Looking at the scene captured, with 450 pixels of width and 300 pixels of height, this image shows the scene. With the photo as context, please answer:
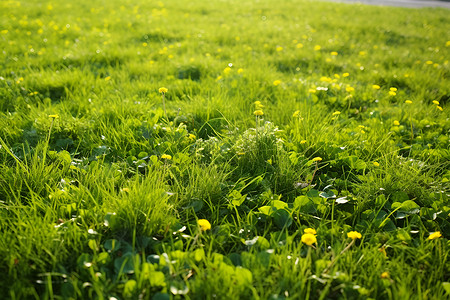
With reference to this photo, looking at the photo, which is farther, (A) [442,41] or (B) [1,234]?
(A) [442,41]

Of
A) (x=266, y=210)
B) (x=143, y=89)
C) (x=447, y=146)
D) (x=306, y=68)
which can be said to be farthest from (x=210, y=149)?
(x=306, y=68)

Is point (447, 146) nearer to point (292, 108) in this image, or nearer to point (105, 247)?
point (292, 108)

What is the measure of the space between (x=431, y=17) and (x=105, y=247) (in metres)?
11.1

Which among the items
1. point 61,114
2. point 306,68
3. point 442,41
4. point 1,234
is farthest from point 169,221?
point 442,41

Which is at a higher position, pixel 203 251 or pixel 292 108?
pixel 292 108

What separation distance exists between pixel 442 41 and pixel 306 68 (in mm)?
3670

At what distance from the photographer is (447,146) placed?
2.52 metres

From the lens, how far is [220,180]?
207 cm

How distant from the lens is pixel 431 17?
9.51 m

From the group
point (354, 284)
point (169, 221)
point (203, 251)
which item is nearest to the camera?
point (354, 284)

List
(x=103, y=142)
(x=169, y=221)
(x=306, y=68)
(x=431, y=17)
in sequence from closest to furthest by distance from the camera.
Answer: (x=169, y=221), (x=103, y=142), (x=306, y=68), (x=431, y=17)

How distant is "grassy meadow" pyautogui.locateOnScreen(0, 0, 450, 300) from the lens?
140 centimetres

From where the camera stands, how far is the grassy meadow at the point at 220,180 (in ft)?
4.59

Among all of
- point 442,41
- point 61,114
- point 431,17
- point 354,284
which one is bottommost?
point 354,284
